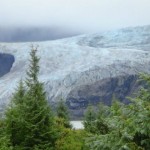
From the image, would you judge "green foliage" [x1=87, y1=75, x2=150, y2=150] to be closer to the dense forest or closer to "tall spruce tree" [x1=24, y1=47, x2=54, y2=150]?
the dense forest

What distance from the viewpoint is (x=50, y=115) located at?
20.6 meters

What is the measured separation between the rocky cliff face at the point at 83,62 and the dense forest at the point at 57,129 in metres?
99.4

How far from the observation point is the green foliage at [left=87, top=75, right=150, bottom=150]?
21.2 feet

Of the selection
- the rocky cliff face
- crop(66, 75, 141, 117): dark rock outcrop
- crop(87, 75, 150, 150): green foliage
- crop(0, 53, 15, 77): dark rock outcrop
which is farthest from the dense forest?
crop(66, 75, 141, 117): dark rock outcrop

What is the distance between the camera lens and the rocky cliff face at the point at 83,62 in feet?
423

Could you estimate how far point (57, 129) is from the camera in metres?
21.9

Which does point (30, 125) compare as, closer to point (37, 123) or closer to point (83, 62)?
point (37, 123)

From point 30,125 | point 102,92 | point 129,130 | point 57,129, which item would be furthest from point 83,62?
point 129,130

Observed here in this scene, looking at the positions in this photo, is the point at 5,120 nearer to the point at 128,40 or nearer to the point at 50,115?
the point at 50,115

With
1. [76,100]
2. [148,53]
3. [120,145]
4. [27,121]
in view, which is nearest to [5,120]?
[27,121]

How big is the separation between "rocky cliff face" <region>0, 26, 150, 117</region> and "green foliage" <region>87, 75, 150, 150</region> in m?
116

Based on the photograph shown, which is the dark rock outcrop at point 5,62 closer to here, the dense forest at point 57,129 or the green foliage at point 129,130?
the dense forest at point 57,129

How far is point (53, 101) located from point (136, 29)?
121 feet

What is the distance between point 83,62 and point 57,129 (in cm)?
10768
